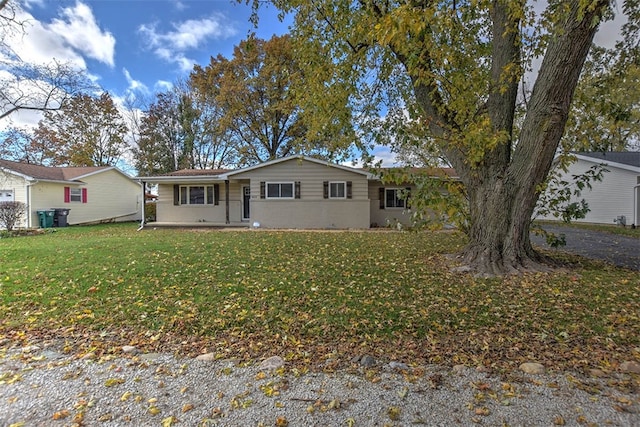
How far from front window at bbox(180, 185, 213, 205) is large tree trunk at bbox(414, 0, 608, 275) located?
513 inches

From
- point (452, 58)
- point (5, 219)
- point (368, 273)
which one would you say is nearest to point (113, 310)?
point (368, 273)

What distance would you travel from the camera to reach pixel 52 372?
290cm

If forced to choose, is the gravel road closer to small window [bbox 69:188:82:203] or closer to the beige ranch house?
the beige ranch house

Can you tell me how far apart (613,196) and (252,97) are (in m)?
21.7

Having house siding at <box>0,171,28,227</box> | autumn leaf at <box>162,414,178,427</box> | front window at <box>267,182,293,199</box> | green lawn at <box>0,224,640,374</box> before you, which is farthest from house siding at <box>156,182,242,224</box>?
autumn leaf at <box>162,414,178,427</box>

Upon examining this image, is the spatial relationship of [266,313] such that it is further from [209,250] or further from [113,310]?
[209,250]

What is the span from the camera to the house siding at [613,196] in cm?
1583

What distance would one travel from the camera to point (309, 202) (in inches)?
591

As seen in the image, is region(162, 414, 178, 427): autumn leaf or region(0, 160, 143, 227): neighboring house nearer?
region(162, 414, 178, 427): autumn leaf

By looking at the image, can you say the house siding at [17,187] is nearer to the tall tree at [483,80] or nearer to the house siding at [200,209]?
the house siding at [200,209]

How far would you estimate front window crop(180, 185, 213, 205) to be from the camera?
677 inches

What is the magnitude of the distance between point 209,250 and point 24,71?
22.8 ft

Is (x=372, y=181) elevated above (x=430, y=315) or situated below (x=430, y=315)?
above

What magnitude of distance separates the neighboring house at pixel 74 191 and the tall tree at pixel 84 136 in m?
7.34
